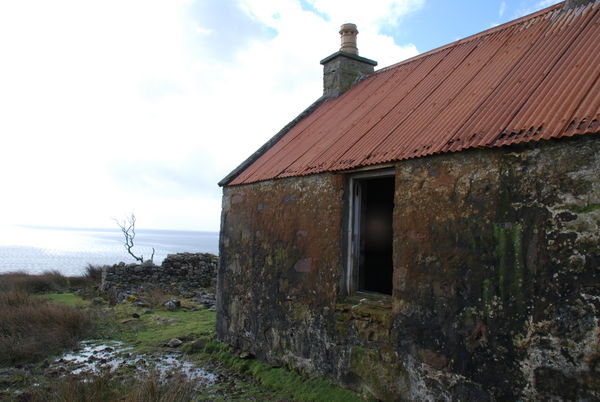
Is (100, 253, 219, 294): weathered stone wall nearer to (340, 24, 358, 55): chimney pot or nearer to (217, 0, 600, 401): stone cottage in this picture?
(217, 0, 600, 401): stone cottage

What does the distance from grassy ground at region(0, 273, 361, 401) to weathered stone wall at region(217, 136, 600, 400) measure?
34 centimetres

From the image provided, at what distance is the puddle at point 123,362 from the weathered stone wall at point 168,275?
6727 millimetres

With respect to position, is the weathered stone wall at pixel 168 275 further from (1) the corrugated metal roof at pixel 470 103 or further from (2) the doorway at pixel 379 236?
(1) the corrugated metal roof at pixel 470 103

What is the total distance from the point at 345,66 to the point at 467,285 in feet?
20.9

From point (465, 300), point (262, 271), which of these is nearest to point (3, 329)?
point (262, 271)

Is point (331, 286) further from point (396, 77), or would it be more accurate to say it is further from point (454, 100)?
point (396, 77)

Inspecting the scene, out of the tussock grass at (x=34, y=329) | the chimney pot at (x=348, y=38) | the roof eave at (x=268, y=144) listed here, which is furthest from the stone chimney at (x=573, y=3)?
the tussock grass at (x=34, y=329)

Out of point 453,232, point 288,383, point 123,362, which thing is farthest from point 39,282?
point 453,232

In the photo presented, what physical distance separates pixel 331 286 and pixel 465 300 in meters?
1.78

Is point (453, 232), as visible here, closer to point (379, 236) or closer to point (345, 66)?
point (379, 236)

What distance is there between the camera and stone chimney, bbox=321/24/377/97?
8969mm

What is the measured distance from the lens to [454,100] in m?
5.06

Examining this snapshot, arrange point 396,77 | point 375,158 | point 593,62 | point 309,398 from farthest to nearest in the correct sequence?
point 396,77
point 309,398
point 375,158
point 593,62

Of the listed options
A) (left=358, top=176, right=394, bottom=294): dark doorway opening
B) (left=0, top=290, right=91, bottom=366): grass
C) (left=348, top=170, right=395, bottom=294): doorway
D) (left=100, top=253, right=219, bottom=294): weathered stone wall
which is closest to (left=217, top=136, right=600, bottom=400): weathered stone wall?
(left=348, top=170, right=395, bottom=294): doorway
